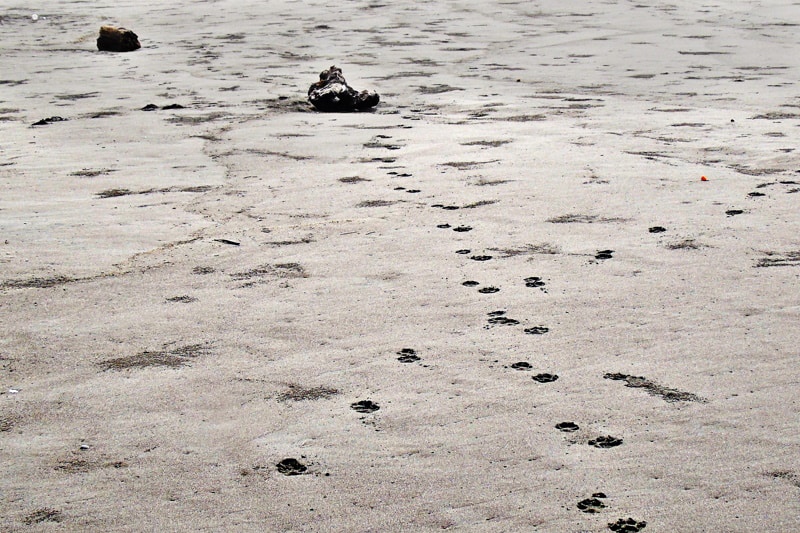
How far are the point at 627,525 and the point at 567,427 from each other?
43cm

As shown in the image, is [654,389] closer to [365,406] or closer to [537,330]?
[537,330]

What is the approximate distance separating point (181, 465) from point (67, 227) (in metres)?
2.08

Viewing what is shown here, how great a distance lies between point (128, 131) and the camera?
19.8 feet

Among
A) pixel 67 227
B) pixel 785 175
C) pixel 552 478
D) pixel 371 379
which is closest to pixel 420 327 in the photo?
pixel 371 379

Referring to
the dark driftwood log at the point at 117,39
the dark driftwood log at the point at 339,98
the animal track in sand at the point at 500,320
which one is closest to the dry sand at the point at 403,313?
the animal track in sand at the point at 500,320

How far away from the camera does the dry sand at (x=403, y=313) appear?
2.21 meters

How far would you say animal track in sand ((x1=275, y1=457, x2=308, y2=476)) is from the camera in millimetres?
2289

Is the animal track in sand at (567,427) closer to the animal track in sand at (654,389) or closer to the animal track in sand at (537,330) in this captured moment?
the animal track in sand at (654,389)

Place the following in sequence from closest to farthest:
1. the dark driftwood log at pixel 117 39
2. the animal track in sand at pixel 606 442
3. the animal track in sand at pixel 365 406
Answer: the animal track in sand at pixel 606 442
the animal track in sand at pixel 365 406
the dark driftwood log at pixel 117 39

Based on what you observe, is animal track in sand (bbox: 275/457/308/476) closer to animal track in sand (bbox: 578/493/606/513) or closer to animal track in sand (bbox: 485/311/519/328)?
animal track in sand (bbox: 578/493/606/513)

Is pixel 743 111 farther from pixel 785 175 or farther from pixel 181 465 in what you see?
pixel 181 465

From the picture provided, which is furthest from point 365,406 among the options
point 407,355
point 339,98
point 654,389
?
point 339,98

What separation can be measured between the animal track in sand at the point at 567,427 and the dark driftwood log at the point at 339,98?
4.47 metres

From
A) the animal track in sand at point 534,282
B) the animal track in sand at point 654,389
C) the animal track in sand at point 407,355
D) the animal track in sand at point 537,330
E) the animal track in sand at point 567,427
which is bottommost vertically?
the animal track in sand at point 567,427
